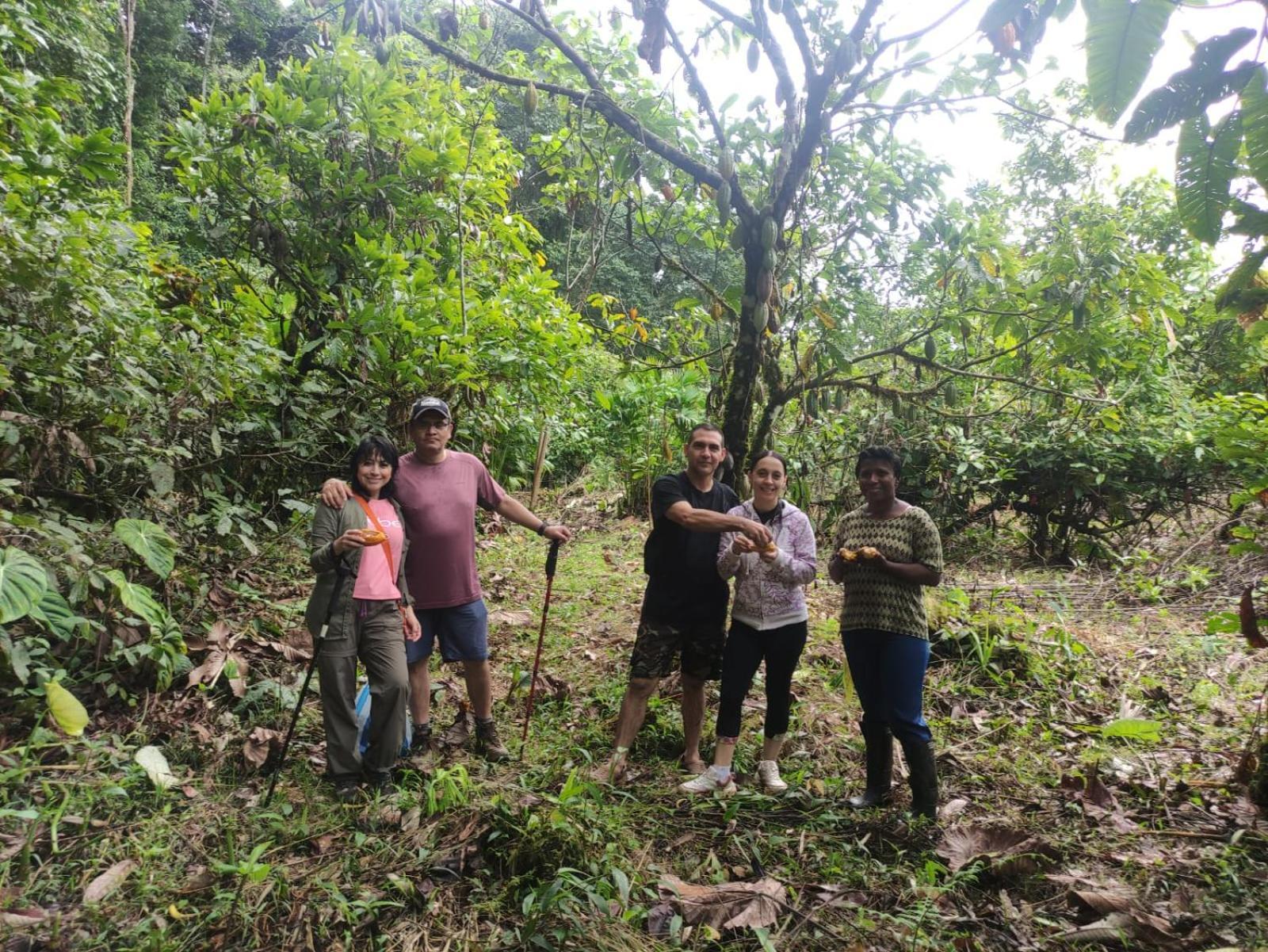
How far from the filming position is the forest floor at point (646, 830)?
2.34 m

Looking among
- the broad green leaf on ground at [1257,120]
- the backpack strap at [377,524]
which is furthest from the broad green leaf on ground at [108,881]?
the broad green leaf on ground at [1257,120]

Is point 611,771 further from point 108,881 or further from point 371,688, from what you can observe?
point 108,881

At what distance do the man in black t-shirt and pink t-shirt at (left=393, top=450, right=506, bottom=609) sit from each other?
2.96 ft

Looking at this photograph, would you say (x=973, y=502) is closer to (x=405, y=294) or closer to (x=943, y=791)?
(x=943, y=791)

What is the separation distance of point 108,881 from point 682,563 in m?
2.48

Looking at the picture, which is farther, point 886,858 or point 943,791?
point 943,791

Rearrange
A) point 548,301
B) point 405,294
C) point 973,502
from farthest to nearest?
point 973,502, point 548,301, point 405,294

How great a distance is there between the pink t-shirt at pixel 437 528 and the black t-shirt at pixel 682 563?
0.91 meters

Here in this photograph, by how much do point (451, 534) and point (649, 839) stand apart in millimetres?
1641

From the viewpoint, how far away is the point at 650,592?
3533 mm

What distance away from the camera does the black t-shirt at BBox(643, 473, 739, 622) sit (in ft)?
11.3

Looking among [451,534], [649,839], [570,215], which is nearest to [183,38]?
[570,215]

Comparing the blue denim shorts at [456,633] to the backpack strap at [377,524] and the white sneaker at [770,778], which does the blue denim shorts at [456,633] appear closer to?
the backpack strap at [377,524]

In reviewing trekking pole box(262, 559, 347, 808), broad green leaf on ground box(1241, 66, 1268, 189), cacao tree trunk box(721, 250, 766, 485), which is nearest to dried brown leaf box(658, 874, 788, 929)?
trekking pole box(262, 559, 347, 808)
